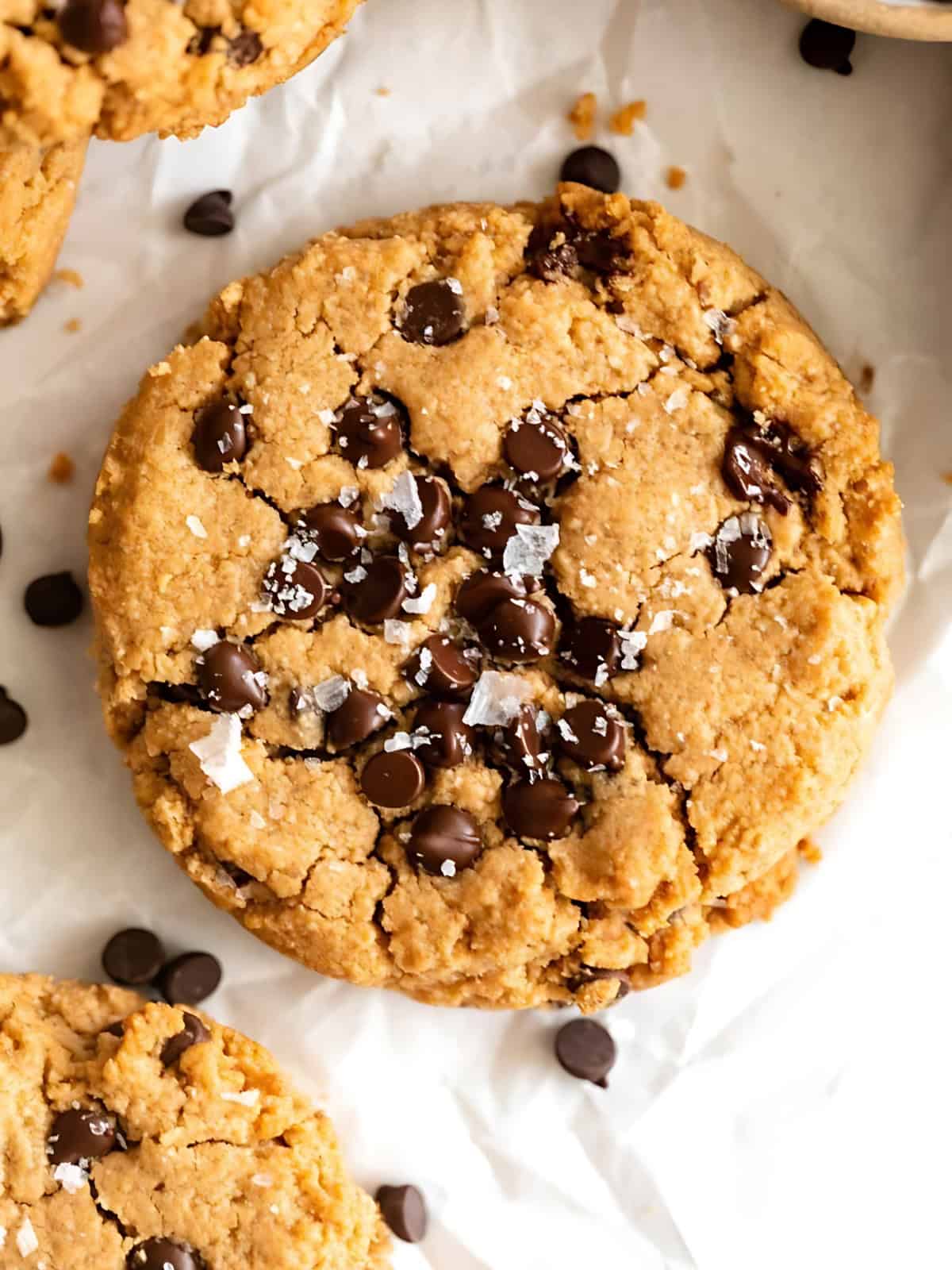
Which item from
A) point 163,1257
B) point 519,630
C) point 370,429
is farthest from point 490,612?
point 163,1257

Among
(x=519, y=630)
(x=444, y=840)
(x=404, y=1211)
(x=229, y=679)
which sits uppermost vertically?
(x=519, y=630)

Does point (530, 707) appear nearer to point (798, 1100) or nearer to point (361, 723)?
point (361, 723)

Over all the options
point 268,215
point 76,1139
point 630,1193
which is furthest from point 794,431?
point 76,1139

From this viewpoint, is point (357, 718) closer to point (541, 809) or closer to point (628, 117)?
point (541, 809)

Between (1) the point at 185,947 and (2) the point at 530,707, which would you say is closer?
(2) the point at 530,707

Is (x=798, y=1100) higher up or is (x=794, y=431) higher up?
(x=794, y=431)

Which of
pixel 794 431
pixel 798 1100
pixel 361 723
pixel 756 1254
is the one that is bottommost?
pixel 756 1254

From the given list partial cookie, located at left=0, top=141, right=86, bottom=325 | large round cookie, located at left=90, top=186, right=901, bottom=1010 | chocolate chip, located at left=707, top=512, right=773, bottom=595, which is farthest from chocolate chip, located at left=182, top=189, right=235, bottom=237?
chocolate chip, located at left=707, top=512, right=773, bottom=595

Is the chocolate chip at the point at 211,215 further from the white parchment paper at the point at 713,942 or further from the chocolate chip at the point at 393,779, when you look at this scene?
the chocolate chip at the point at 393,779
